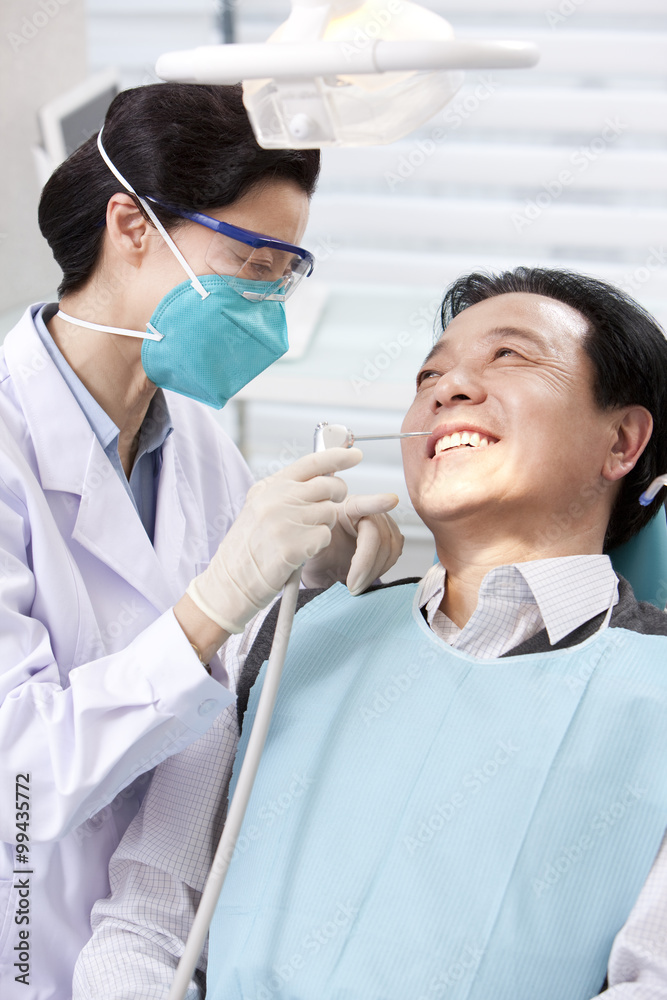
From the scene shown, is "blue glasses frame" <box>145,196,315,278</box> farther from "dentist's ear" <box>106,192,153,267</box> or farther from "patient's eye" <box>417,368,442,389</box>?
"patient's eye" <box>417,368,442,389</box>

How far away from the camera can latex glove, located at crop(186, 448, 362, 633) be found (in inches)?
49.1

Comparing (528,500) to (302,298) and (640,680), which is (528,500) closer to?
(640,680)

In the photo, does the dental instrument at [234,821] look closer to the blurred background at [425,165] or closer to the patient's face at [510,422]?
the patient's face at [510,422]

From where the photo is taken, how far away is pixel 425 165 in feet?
9.25

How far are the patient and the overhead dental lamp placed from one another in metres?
0.50

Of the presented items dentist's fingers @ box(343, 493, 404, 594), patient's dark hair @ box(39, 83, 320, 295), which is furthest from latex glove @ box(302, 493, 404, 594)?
patient's dark hair @ box(39, 83, 320, 295)

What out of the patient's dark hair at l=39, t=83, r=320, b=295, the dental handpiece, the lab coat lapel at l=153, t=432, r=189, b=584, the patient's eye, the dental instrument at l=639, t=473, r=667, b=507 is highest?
the patient's dark hair at l=39, t=83, r=320, b=295

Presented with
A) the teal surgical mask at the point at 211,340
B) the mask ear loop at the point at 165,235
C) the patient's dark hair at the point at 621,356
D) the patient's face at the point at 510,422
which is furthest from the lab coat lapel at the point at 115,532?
the patient's dark hair at the point at 621,356

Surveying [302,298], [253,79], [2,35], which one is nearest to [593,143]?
[302,298]

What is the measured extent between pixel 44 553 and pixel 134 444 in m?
0.41

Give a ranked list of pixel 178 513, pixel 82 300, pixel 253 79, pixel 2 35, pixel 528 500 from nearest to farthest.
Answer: pixel 253 79 < pixel 528 500 < pixel 82 300 < pixel 178 513 < pixel 2 35

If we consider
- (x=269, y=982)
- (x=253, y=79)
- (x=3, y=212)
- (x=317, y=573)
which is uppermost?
(x=253, y=79)

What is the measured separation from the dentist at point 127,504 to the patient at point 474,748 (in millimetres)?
124

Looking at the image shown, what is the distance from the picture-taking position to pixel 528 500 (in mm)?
1352
